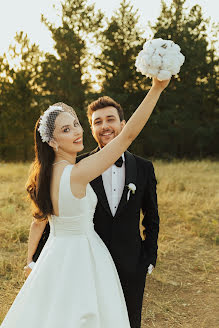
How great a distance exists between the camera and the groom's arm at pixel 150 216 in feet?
10.0

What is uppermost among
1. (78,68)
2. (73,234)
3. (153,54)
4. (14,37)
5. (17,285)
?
(14,37)

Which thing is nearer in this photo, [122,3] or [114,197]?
[114,197]

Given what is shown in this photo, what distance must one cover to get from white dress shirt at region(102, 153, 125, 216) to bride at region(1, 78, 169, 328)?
46cm

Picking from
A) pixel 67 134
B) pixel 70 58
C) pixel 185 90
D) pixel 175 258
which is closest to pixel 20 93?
pixel 70 58

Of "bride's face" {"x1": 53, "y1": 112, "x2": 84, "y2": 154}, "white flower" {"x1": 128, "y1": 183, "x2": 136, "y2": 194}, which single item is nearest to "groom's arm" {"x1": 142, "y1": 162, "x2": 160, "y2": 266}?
"white flower" {"x1": 128, "y1": 183, "x2": 136, "y2": 194}

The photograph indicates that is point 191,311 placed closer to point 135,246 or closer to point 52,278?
point 135,246

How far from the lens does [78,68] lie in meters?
20.2

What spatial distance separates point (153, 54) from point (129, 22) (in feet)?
67.7

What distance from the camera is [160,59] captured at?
1.77 meters

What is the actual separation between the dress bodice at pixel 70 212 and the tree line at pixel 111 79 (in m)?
16.5

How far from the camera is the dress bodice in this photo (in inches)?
85.4

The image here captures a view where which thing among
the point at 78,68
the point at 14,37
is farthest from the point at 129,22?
the point at 14,37

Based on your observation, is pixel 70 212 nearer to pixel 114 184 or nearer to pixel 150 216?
pixel 114 184

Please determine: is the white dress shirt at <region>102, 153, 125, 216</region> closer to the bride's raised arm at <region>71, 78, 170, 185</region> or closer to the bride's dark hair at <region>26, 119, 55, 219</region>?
the bride's dark hair at <region>26, 119, 55, 219</region>
